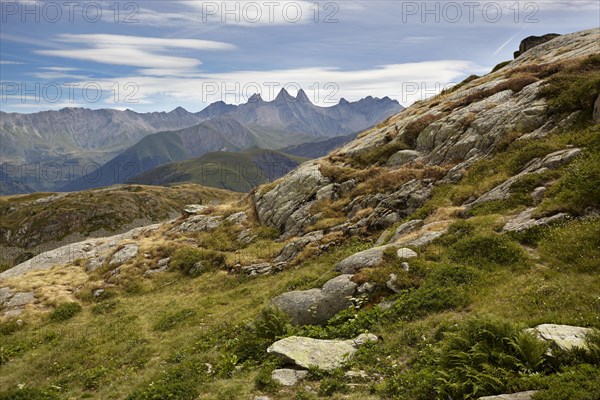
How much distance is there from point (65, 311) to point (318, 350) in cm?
2645

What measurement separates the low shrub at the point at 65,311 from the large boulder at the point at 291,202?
19.4 meters

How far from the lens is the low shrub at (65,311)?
3073 centimetres

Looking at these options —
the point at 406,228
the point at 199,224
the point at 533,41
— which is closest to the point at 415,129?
the point at 406,228

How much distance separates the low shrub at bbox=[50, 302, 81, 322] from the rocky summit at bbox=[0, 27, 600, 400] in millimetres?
204

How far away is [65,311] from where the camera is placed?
31391 millimetres

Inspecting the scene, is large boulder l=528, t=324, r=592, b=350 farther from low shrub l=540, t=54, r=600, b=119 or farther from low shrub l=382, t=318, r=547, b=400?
low shrub l=540, t=54, r=600, b=119

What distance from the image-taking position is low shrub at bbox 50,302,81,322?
101ft

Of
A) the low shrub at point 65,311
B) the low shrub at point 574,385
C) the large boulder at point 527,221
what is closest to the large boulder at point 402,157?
the large boulder at point 527,221

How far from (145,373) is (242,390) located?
755cm

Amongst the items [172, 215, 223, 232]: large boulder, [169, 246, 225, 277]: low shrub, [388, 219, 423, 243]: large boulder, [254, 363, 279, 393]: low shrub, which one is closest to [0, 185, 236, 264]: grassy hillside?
[172, 215, 223, 232]: large boulder

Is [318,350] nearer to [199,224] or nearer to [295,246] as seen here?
[295,246]

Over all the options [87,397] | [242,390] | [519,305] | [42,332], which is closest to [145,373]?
[87,397]

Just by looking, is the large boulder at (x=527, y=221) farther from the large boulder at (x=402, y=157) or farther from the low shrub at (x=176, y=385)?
the large boulder at (x=402, y=157)

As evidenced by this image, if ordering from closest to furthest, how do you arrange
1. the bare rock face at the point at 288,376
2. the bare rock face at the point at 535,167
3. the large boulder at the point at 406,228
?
1. the bare rock face at the point at 288,376
2. the bare rock face at the point at 535,167
3. the large boulder at the point at 406,228
